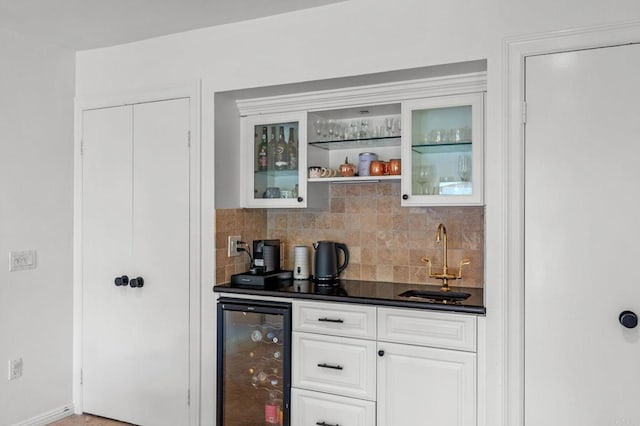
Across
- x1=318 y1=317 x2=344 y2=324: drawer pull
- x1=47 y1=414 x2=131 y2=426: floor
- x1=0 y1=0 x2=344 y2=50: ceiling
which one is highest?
x1=0 y1=0 x2=344 y2=50: ceiling

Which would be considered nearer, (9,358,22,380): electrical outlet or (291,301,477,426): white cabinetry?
(291,301,477,426): white cabinetry

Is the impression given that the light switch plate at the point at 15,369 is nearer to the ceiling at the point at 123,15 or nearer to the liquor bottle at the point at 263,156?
the liquor bottle at the point at 263,156

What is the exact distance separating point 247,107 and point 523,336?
2133mm

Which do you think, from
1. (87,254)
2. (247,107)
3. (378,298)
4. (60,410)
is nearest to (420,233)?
(378,298)

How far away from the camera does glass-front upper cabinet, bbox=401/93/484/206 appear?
8.70ft

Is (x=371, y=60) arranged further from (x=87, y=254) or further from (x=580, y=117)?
(x=87, y=254)

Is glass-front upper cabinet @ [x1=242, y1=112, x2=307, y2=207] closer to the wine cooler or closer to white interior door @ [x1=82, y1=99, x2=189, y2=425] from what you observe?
white interior door @ [x1=82, y1=99, x2=189, y2=425]

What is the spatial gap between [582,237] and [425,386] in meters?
1.03

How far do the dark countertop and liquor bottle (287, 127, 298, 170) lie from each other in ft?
2.46

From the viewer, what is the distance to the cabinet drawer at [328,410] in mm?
2630

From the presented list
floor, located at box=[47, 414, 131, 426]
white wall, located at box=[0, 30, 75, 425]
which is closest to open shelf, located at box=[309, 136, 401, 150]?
white wall, located at box=[0, 30, 75, 425]

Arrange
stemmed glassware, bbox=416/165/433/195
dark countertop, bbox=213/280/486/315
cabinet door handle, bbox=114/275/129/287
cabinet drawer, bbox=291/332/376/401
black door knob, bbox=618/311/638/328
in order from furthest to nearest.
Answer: cabinet door handle, bbox=114/275/129/287 < stemmed glassware, bbox=416/165/433/195 < cabinet drawer, bbox=291/332/376/401 < dark countertop, bbox=213/280/486/315 < black door knob, bbox=618/311/638/328

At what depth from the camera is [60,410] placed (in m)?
3.45

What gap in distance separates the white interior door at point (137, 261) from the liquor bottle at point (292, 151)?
657 millimetres
